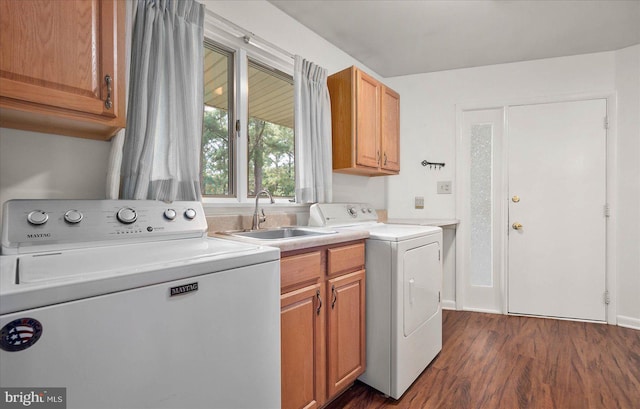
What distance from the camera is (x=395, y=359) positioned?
172 cm

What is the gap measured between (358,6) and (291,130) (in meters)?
0.97

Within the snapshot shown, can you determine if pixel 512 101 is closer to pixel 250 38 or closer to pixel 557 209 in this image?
pixel 557 209

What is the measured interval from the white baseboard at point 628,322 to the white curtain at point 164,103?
3.70 metres

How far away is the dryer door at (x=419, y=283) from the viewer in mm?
1786

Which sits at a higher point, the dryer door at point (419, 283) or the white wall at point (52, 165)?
the white wall at point (52, 165)

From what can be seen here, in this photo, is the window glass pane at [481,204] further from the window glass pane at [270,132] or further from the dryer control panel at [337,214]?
the window glass pane at [270,132]

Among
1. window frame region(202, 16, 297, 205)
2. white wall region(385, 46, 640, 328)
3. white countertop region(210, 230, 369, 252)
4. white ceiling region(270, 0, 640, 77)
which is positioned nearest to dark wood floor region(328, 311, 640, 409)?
white wall region(385, 46, 640, 328)

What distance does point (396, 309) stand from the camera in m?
1.71

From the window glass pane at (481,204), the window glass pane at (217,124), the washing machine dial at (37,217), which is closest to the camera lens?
the washing machine dial at (37,217)

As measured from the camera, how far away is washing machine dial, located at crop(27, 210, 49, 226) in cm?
101

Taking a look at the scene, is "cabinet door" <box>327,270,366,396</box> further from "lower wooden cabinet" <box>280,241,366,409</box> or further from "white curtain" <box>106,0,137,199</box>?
"white curtain" <box>106,0,137,199</box>

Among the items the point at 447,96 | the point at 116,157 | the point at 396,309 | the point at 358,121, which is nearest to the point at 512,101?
the point at 447,96

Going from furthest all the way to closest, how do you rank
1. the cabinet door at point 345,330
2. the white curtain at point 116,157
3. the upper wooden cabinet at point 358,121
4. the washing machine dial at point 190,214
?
the upper wooden cabinet at point 358,121 < the cabinet door at point 345,330 < the washing machine dial at point 190,214 < the white curtain at point 116,157

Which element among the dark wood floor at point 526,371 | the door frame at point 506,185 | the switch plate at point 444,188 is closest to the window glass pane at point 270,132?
the dark wood floor at point 526,371
